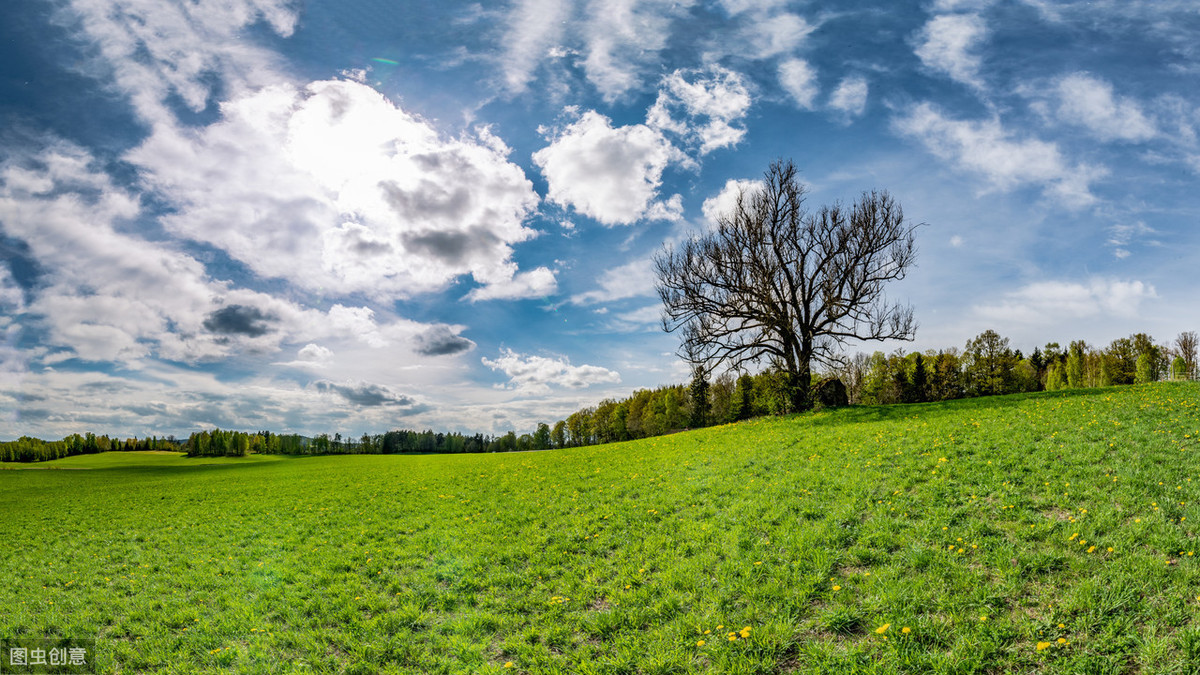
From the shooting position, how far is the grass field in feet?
17.8

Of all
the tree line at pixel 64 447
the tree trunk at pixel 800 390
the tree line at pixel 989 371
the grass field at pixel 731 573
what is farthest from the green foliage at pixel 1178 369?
the tree line at pixel 64 447

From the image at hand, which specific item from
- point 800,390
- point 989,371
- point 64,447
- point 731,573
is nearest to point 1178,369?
point 989,371

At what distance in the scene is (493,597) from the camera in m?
7.78

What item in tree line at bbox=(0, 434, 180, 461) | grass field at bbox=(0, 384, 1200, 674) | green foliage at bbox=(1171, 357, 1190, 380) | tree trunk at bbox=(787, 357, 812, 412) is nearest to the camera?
grass field at bbox=(0, 384, 1200, 674)

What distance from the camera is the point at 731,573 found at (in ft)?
23.9

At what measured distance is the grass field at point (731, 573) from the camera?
17.8 feet

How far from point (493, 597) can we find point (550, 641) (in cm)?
169


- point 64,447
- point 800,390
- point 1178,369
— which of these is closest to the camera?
point 800,390

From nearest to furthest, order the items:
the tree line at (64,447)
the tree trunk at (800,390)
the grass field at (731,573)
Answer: the grass field at (731,573)
the tree trunk at (800,390)
the tree line at (64,447)

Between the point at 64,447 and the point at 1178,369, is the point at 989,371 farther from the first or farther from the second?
the point at 64,447

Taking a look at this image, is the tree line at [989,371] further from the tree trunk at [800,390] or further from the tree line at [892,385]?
the tree trunk at [800,390]

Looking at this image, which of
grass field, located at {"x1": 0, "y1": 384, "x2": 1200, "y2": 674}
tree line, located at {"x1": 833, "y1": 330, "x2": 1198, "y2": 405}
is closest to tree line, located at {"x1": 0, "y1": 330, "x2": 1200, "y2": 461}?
tree line, located at {"x1": 833, "y1": 330, "x2": 1198, "y2": 405}

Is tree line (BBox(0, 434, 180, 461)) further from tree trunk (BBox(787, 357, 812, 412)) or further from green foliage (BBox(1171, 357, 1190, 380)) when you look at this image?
green foliage (BBox(1171, 357, 1190, 380))

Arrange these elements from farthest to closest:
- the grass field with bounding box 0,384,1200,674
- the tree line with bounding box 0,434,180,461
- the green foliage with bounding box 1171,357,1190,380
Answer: the tree line with bounding box 0,434,180,461, the green foliage with bounding box 1171,357,1190,380, the grass field with bounding box 0,384,1200,674
